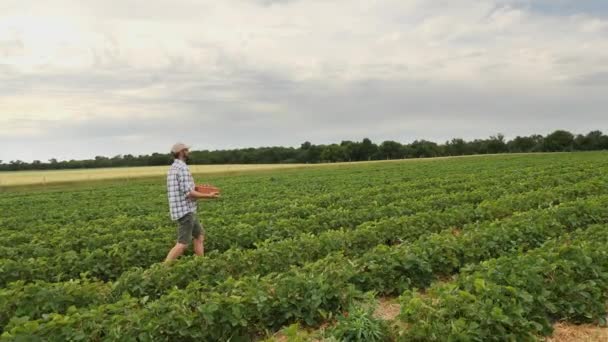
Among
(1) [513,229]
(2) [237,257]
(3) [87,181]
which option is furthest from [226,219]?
(3) [87,181]

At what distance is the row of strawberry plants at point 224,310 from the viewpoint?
14.3 ft

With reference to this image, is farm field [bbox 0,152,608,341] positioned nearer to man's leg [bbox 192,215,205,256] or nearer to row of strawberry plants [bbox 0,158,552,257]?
row of strawberry plants [bbox 0,158,552,257]

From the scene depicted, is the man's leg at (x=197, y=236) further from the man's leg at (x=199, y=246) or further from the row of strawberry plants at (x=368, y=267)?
the row of strawberry plants at (x=368, y=267)

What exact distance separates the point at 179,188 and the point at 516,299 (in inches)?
202

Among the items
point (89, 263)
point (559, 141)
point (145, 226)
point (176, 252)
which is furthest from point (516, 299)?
point (559, 141)

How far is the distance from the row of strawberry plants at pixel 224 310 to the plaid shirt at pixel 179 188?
92.4 inches

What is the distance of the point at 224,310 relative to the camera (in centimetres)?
477

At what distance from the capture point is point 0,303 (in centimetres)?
525

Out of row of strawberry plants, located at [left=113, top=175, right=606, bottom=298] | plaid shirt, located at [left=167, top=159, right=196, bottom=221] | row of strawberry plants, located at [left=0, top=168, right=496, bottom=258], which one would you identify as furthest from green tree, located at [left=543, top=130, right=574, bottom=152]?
plaid shirt, located at [left=167, top=159, right=196, bottom=221]

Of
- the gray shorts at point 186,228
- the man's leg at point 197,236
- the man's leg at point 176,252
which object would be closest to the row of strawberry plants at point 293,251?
the man's leg at point 176,252

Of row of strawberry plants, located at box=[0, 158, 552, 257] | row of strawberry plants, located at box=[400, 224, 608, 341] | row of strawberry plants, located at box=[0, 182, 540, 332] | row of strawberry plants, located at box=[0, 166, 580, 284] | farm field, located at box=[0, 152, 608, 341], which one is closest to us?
row of strawberry plants, located at box=[400, 224, 608, 341]

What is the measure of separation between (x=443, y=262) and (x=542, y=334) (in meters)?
2.20

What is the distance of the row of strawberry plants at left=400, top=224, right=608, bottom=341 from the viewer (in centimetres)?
430

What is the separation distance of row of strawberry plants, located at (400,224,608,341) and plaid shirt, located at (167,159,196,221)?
396cm
